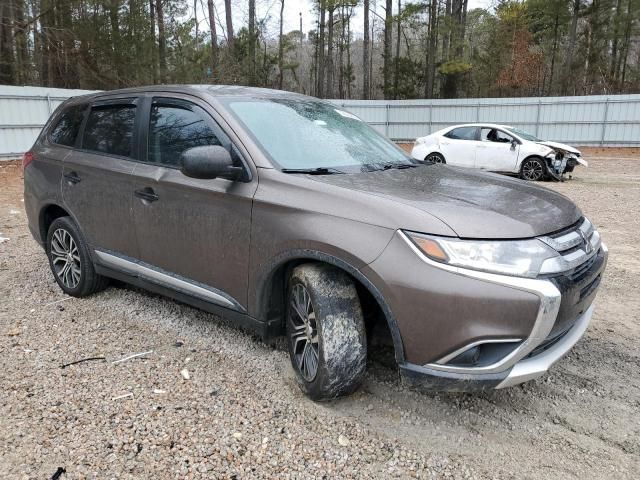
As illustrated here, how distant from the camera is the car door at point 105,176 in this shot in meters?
3.78

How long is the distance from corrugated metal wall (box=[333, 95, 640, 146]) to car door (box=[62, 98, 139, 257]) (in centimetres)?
1935

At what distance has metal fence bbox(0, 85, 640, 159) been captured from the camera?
15508 millimetres

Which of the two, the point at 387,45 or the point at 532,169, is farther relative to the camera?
the point at 387,45

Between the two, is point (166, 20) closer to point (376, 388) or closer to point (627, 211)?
point (627, 211)

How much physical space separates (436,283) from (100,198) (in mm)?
2804

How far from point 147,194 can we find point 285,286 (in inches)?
49.0

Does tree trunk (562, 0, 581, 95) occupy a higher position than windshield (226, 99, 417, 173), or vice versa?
tree trunk (562, 0, 581, 95)

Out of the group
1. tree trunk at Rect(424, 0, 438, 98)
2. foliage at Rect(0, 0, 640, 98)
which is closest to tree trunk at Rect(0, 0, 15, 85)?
foliage at Rect(0, 0, 640, 98)

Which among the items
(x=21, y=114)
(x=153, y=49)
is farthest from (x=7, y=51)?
(x=153, y=49)

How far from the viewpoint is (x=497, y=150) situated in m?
13.2

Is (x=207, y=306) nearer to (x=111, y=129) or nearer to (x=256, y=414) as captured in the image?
(x=256, y=414)

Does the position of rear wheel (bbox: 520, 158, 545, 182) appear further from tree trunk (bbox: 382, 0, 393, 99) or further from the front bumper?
tree trunk (bbox: 382, 0, 393, 99)

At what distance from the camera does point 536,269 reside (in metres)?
2.32

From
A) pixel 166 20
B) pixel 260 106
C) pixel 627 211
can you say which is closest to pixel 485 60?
pixel 166 20
